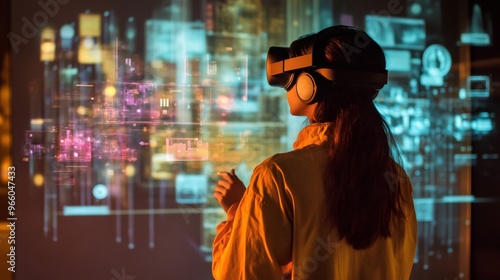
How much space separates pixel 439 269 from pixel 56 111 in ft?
6.37

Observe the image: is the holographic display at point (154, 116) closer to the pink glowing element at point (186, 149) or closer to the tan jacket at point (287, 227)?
the pink glowing element at point (186, 149)

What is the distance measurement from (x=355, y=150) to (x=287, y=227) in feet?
0.61

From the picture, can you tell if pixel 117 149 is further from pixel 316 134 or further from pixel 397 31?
pixel 397 31

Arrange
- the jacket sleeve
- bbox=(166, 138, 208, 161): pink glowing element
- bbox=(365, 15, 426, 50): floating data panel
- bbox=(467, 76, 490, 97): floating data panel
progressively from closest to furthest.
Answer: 1. the jacket sleeve
2. bbox=(166, 138, 208, 161): pink glowing element
3. bbox=(365, 15, 426, 50): floating data panel
4. bbox=(467, 76, 490, 97): floating data panel

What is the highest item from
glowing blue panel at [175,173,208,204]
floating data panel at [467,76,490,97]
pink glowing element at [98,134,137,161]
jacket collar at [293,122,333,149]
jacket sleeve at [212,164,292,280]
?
floating data panel at [467,76,490,97]

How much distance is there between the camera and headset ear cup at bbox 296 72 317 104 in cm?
89

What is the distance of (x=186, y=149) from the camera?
200 centimetres

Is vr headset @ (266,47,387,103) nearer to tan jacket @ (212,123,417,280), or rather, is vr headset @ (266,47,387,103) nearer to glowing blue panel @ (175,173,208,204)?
tan jacket @ (212,123,417,280)

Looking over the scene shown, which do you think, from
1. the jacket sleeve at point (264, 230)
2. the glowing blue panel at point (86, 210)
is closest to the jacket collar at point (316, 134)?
the jacket sleeve at point (264, 230)

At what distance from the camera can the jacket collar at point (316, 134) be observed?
2.89 feet

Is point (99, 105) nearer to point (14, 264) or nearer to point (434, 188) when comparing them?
point (14, 264)

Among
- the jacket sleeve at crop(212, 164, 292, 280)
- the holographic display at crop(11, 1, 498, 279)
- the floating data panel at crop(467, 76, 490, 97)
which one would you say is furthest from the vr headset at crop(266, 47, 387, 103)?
the floating data panel at crop(467, 76, 490, 97)

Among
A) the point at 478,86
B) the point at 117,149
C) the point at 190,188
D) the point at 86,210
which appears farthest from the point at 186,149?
the point at 478,86

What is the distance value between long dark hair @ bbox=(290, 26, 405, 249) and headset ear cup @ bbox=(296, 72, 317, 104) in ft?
0.05
